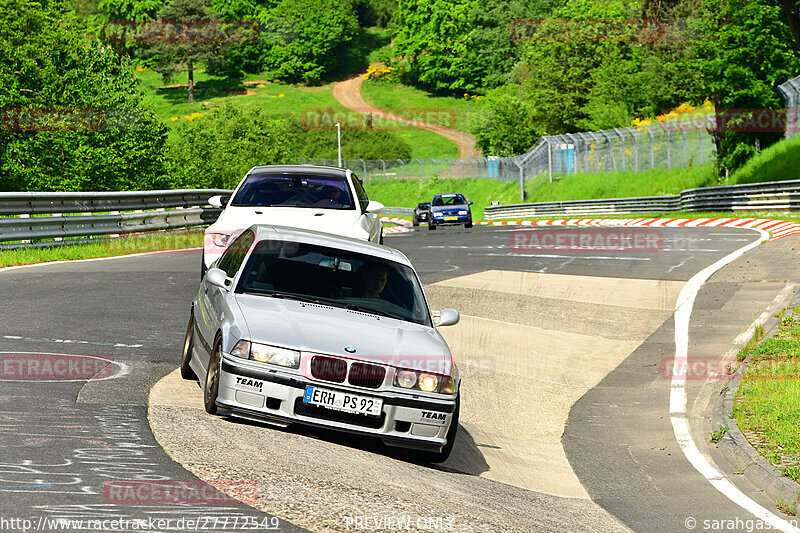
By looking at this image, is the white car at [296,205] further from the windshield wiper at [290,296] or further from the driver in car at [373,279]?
the windshield wiper at [290,296]

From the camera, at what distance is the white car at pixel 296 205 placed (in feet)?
41.8

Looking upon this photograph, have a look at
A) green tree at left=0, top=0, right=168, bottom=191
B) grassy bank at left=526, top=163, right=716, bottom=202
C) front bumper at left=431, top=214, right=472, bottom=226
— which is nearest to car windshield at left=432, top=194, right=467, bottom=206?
front bumper at left=431, top=214, right=472, bottom=226

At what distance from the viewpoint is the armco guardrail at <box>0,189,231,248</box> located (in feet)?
63.7

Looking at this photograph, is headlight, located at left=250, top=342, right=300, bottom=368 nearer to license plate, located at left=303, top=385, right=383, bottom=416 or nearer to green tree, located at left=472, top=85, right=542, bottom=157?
license plate, located at left=303, top=385, right=383, bottom=416

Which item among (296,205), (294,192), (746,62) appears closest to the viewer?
(296,205)

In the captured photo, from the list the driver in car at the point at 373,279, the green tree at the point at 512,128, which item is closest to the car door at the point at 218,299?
the driver in car at the point at 373,279

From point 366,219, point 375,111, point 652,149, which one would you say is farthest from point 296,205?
point 375,111

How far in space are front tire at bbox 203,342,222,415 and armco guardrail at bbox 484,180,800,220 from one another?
1185 inches

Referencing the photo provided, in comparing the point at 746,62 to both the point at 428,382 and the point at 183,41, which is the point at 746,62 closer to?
the point at 428,382

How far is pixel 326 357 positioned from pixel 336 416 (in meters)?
0.43

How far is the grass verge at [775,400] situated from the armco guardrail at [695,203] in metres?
23.6

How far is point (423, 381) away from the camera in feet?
24.0

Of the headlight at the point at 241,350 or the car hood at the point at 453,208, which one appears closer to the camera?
the headlight at the point at 241,350

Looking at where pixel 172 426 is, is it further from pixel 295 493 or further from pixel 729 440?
pixel 729 440
